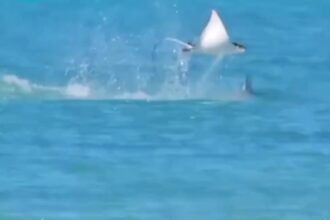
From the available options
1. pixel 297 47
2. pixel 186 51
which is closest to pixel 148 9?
pixel 186 51

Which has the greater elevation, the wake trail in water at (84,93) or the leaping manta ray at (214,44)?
the leaping manta ray at (214,44)

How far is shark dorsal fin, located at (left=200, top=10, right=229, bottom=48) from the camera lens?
7.32 feet

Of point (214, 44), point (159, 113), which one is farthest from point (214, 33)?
point (159, 113)

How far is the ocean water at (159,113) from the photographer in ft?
7.27

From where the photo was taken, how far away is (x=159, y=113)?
2.27m

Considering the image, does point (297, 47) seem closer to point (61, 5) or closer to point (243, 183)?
point (243, 183)

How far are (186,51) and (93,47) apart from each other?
0.16 meters

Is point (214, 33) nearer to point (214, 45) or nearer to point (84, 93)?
point (214, 45)

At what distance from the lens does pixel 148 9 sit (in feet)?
7.51

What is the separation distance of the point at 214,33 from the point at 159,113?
170 mm

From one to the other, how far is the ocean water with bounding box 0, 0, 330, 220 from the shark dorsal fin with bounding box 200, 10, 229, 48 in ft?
0.08

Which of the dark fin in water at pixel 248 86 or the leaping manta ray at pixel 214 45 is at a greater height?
the leaping manta ray at pixel 214 45

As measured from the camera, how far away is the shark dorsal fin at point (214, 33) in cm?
223

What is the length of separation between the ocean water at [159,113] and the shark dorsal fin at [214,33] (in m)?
0.02
